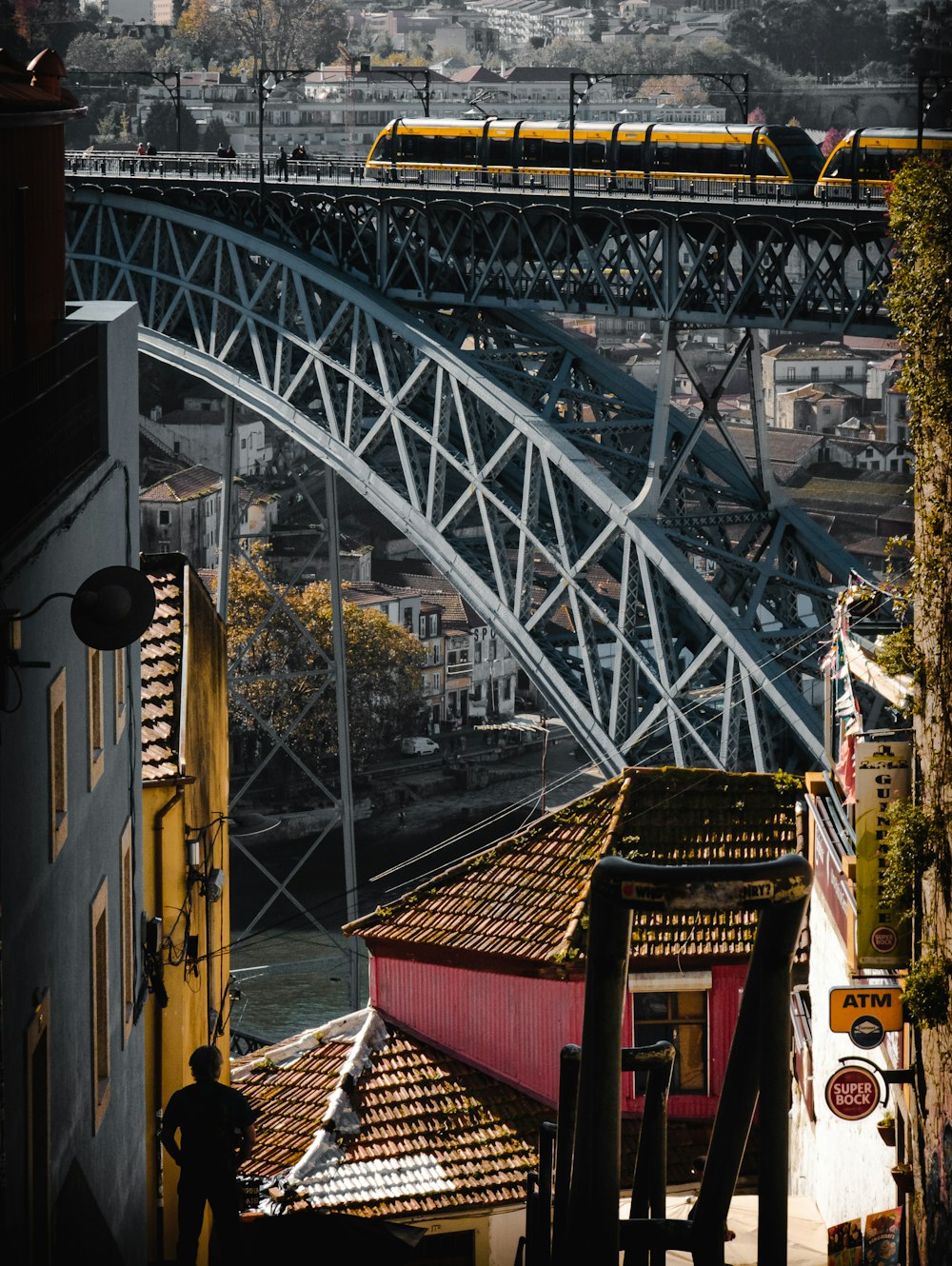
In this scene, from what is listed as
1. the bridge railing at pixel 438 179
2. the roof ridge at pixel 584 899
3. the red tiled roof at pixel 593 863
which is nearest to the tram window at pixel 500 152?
the bridge railing at pixel 438 179

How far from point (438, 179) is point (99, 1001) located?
58.3 feet

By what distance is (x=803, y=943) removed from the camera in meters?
12.5

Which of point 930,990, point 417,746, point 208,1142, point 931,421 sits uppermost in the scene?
point 931,421

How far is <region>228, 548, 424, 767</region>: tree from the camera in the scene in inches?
2117

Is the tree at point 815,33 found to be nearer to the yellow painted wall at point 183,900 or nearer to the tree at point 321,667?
the yellow painted wall at point 183,900

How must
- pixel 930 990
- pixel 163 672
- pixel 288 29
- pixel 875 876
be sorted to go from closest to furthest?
pixel 930 990 → pixel 875 876 → pixel 163 672 → pixel 288 29

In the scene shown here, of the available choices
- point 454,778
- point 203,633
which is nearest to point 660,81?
point 454,778

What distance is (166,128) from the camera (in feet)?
139

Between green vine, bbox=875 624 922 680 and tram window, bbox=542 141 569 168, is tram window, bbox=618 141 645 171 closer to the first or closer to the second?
tram window, bbox=542 141 569 168

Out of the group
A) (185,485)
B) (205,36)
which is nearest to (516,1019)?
(205,36)

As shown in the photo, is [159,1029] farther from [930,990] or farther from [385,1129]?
[930,990]

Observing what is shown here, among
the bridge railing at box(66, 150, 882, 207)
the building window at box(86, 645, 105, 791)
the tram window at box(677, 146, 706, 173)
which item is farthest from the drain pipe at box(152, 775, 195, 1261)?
the tram window at box(677, 146, 706, 173)

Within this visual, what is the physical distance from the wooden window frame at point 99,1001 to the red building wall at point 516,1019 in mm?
3868

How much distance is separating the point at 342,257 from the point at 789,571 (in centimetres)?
608
